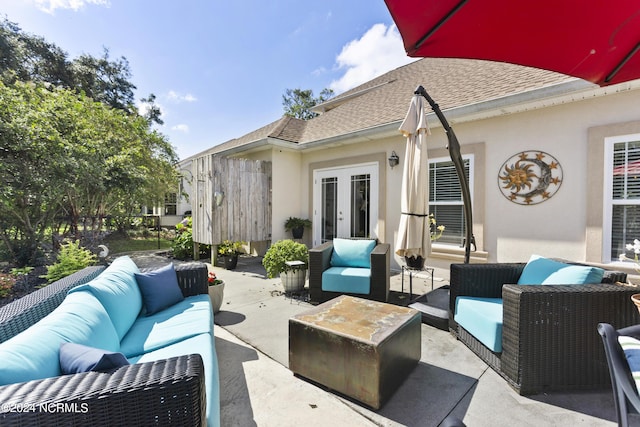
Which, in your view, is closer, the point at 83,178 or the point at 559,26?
the point at 559,26

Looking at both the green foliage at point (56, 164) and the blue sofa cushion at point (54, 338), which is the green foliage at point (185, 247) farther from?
the blue sofa cushion at point (54, 338)

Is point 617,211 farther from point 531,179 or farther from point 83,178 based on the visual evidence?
point 83,178

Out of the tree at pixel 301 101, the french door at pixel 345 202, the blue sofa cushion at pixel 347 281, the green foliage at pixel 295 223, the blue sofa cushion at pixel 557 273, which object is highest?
the tree at pixel 301 101

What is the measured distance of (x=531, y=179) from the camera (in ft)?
14.7

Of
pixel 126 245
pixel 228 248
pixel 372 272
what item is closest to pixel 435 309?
pixel 372 272

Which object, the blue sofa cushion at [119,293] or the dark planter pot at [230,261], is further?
the dark planter pot at [230,261]

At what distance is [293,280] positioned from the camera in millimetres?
4723

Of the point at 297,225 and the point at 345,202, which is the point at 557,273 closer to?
the point at 345,202

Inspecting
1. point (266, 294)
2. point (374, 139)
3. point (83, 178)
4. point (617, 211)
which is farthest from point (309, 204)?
point (617, 211)

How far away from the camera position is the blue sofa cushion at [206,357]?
5.00 ft

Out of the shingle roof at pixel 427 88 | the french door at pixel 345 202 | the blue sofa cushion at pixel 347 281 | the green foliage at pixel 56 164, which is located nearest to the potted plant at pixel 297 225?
the french door at pixel 345 202

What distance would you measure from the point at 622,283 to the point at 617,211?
209 cm

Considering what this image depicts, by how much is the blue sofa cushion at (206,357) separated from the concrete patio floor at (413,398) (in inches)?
18.5

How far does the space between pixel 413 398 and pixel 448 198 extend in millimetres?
4068
